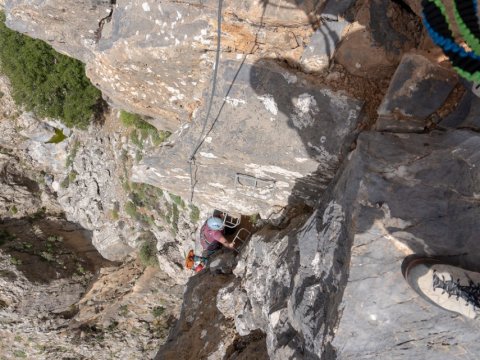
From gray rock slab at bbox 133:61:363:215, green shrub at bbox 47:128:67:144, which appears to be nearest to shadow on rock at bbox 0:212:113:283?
green shrub at bbox 47:128:67:144

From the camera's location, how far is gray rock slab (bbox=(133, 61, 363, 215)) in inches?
155

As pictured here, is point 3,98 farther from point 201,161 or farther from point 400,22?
point 400,22

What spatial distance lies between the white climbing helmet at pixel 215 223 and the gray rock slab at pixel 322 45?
335cm

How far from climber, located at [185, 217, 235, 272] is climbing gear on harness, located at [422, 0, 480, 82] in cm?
439

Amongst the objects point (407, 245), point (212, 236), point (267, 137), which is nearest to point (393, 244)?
point (407, 245)

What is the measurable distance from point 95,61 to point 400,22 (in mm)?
3612

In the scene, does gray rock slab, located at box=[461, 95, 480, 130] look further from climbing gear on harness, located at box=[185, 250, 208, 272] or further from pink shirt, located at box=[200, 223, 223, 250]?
climbing gear on harness, located at box=[185, 250, 208, 272]

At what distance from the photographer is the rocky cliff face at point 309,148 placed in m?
3.03

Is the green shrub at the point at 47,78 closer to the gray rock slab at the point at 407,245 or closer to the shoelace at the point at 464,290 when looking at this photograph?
the gray rock slab at the point at 407,245

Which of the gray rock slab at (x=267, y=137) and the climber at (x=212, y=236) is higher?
the gray rock slab at (x=267, y=137)

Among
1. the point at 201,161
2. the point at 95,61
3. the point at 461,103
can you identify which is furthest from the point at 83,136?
the point at 461,103

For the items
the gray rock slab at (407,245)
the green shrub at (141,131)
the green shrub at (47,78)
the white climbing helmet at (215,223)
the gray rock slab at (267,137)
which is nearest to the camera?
the gray rock slab at (407,245)

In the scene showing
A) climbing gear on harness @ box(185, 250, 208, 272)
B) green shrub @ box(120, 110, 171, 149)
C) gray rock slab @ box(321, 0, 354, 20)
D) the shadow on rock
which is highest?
gray rock slab @ box(321, 0, 354, 20)

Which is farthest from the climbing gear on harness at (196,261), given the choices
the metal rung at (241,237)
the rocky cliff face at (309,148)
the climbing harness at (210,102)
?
the climbing harness at (210,102)
